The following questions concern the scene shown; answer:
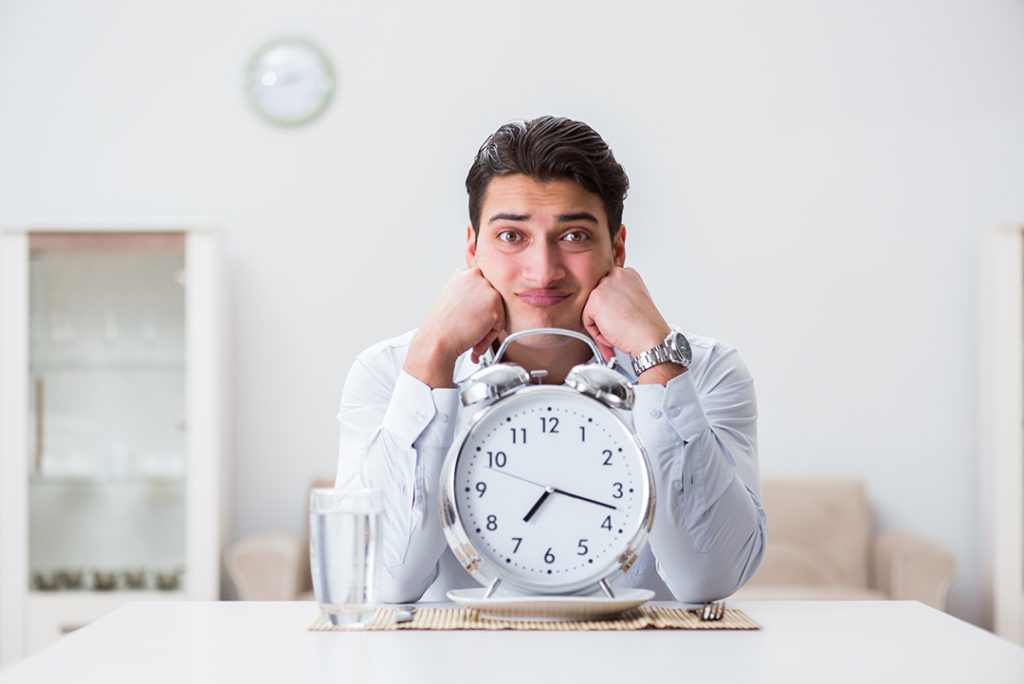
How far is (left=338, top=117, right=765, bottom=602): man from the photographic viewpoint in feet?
3.78

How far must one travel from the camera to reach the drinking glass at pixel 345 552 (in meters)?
0.91

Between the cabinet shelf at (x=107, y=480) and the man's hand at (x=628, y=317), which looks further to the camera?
the cabinet shelf at (x=107, y=480)

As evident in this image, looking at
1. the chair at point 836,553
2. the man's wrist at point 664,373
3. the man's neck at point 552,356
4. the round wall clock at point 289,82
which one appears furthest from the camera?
the round wall clock at point 289,82

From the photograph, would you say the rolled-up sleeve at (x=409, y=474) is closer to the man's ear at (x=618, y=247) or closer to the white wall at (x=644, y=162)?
the man's ear at (x=618, y=247)

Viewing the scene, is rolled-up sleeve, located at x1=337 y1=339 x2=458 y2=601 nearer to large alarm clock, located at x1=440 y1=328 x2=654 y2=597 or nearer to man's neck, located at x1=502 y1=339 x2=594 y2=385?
large alarm clock, located at x1=440 y1=328 x2=654 y2=597

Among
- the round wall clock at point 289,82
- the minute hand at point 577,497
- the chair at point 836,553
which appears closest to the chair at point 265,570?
the chair at point 836,553

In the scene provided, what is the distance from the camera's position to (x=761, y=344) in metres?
3.61

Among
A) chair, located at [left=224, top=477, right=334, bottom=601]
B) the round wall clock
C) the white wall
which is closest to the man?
chair, located at [left=224, top=477, right=334, bottom=601]

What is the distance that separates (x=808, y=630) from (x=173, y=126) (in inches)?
130

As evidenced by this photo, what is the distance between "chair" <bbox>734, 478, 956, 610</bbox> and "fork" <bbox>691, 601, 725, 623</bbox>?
7.21 ft

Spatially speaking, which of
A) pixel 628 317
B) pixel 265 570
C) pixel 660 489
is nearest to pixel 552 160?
pixel 628 317

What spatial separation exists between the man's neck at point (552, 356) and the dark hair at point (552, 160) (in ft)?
0.61

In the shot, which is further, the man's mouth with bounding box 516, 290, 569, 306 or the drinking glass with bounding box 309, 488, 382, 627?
the man's mouth with bounding box 516, 290, 569, 306

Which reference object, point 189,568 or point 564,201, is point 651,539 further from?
point 189,568
